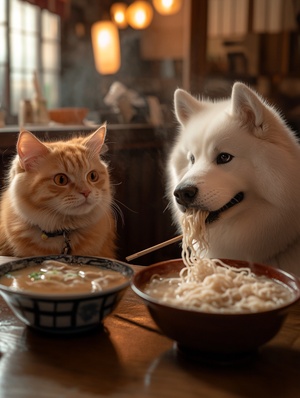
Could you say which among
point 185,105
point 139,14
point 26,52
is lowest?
point 185,105

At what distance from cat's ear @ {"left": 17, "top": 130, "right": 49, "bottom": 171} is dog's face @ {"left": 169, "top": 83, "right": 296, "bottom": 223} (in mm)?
437

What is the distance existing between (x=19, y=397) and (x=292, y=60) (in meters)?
4.44

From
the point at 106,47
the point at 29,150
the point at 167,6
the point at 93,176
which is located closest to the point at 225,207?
the point at 93,176

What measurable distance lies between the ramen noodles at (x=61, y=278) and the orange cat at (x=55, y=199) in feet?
1.50

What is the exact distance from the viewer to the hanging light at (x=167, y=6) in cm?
523

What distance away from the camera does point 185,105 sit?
1.86 meters

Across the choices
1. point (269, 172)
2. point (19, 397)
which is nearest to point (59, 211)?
point (269, 172)

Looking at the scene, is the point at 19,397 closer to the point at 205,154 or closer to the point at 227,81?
the point at 205,154

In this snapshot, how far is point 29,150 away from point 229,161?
62 centimetres

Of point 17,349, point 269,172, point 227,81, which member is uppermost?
point 227,81

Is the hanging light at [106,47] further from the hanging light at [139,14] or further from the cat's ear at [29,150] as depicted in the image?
the cat's ear at [29,150]

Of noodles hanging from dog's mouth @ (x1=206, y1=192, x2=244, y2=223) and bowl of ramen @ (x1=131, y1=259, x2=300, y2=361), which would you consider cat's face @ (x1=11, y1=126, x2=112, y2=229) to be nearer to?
noodles hanging from dog's mouth @ (x1=206, y1=192, x2=244, y2=223)

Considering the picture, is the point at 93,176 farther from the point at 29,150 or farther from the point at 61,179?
the point at 29,150

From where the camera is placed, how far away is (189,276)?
3.39 ft
